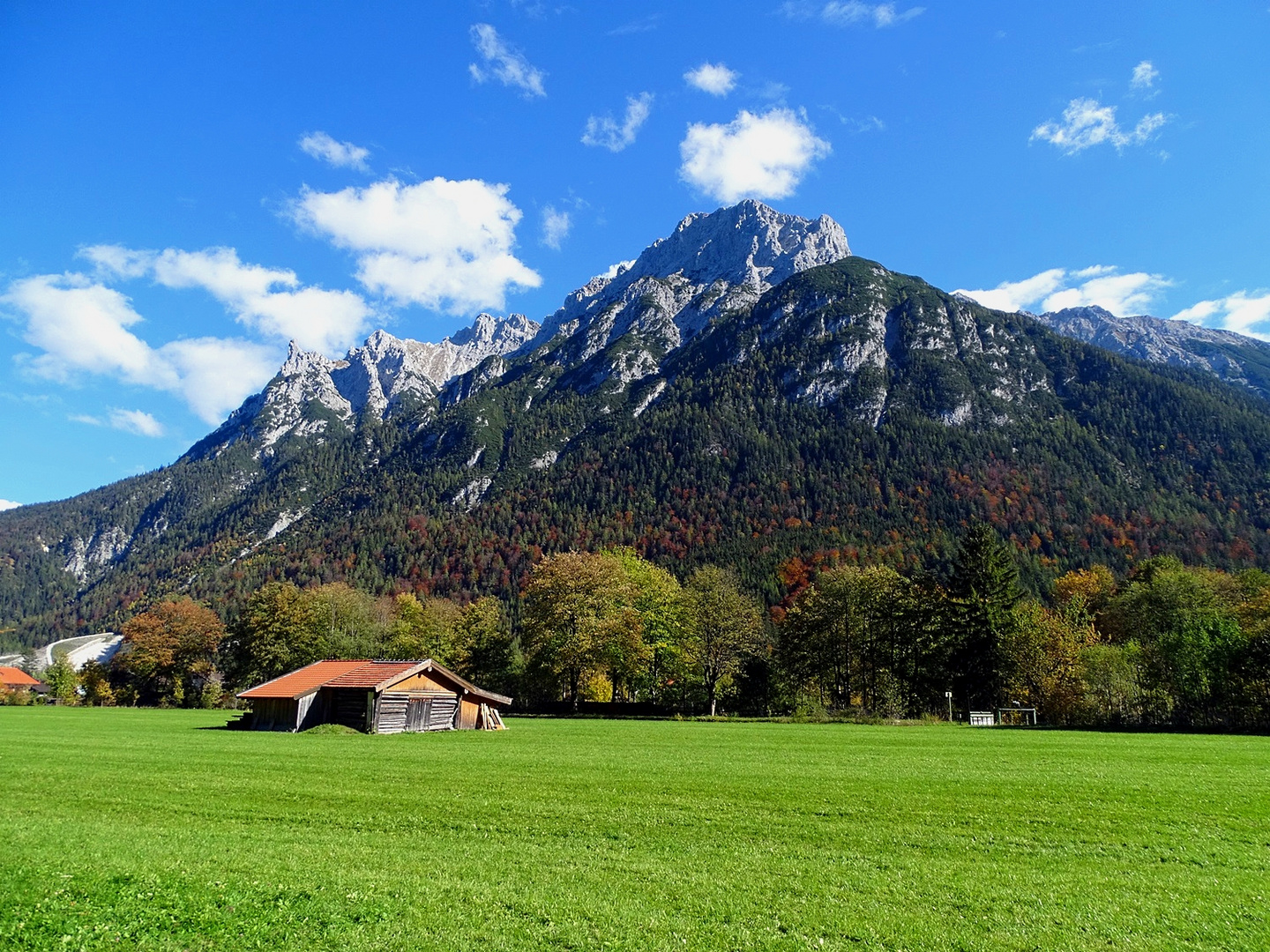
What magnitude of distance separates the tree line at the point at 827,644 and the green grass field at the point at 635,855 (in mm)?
31847

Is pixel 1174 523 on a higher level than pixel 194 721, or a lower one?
higher

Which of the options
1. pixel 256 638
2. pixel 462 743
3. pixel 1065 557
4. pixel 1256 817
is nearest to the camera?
pixel 1256 817

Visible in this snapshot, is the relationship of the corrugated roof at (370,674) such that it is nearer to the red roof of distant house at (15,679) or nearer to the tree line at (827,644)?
the tree line at (827,644)

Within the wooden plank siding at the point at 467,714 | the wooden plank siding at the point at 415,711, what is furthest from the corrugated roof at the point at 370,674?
the wooden plank siding at the point at 467,714

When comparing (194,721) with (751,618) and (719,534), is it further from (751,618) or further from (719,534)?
(719,534)

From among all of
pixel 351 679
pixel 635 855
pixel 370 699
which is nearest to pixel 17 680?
pixel 351 679

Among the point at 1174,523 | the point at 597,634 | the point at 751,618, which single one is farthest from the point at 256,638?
the point at 1174,523

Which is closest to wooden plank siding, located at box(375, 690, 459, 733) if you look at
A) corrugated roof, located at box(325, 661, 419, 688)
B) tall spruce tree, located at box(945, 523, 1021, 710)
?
corrugated roof, located at box(325, 661, 419, 688)

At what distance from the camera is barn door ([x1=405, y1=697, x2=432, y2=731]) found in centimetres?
4421

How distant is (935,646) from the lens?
207 ft

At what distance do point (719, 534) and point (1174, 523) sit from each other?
312 ft

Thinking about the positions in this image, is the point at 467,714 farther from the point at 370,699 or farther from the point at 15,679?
the point at 15,679

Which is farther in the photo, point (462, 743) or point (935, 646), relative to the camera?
point (935, 646)

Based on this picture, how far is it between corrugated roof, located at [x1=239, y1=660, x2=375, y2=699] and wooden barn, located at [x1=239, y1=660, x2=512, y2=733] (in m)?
0.05
